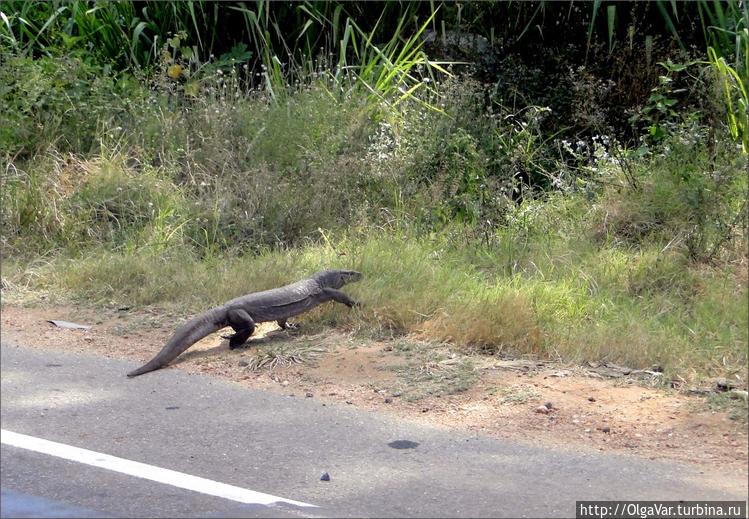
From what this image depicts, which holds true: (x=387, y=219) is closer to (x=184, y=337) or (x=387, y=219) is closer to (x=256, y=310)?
(x=256, y=310)

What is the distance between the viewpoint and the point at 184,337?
6.28 meters

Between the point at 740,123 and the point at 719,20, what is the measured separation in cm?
179

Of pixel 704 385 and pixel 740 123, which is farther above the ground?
pixel 740 123

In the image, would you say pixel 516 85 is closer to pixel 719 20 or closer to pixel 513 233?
pixel 719 20

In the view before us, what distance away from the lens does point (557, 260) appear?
7.72 m

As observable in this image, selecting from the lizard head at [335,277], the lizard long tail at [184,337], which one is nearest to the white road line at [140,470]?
the lizard long tail at [184,337]

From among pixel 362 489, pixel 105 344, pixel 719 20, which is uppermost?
pixel 719 20

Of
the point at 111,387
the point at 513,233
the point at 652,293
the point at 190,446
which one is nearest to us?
the point at 190,446

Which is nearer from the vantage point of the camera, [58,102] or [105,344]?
[105,344]

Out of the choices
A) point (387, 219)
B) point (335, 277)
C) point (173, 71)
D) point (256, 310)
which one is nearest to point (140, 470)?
point (256, 310)

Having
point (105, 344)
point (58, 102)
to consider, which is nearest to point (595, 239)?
point (105, 344)

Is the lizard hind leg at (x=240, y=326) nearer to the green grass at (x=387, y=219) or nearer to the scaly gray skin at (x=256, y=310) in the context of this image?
the scaly gray skin at (x=256, y=310)

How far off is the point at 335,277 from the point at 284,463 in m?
2.58

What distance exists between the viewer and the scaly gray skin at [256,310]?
247 inches
